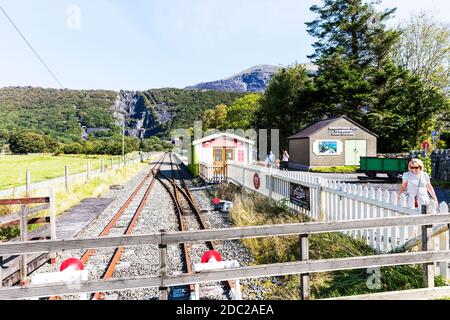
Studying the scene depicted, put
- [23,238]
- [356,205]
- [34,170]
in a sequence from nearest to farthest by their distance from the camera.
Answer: [23,238] → [356,205] → [34,170]

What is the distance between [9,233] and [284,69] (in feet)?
166

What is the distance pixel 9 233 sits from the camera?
8203 millimetres

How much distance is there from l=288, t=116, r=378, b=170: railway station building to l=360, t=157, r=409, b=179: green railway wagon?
377 inches

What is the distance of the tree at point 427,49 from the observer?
39.8 meters

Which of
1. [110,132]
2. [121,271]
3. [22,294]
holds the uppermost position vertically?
[110,132]

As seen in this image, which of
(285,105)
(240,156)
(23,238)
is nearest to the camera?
(23,238)

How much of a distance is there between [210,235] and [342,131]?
30206 mm

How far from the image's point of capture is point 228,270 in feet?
12.3

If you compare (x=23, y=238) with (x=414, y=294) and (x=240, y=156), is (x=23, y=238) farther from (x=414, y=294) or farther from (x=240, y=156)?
(x=240, y=156)

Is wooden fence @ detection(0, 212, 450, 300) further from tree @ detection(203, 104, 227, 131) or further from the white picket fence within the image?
tree @ detection(203, 104, 227, 131)

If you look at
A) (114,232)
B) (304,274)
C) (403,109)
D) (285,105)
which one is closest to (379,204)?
(304,274)

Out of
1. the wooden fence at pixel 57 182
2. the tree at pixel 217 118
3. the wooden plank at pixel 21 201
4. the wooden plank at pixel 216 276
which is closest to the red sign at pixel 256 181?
the wooden fence at pixel 57 182
